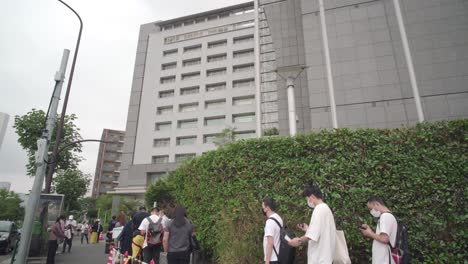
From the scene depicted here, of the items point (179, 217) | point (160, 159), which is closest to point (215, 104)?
point (160, 159)

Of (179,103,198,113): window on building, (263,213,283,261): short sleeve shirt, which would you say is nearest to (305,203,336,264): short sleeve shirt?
(263,213,283,261): short sleeve shirt

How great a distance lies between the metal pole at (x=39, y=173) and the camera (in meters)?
6.55

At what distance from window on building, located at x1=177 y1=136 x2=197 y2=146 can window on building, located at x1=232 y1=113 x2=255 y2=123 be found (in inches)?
273

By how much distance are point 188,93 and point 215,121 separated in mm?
7342

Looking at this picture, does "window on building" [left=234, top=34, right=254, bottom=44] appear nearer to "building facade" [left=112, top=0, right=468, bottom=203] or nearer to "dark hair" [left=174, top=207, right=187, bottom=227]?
"building facade" [left=112, top=0, right=468, bottom=203]

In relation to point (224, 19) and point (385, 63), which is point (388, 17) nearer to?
point (385, 63)

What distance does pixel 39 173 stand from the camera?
717 cm

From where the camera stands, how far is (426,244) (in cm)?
516

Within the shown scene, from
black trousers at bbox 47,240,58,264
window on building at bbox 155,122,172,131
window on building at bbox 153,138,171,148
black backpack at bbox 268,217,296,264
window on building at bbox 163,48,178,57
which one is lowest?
black trousers at bbox 47,240,58,264

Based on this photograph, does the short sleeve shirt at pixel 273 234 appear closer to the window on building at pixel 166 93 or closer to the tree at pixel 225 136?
the tree at pixel 225 136

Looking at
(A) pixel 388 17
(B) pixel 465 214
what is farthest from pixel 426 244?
(A) pixel 388 17

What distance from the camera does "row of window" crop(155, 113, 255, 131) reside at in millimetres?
41547

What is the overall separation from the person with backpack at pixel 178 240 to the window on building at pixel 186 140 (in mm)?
38092

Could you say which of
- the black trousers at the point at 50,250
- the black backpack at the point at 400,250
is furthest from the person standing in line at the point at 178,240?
the black trousers at the point at 50,250
